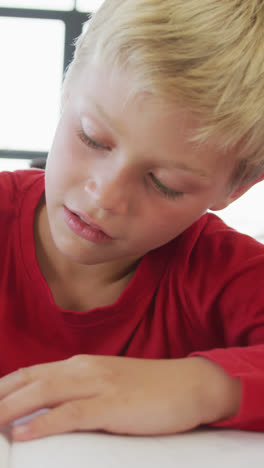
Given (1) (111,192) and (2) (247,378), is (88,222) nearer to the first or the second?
(1) (111,192)

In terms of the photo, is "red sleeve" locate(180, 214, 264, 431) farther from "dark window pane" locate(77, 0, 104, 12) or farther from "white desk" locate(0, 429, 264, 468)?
"dark window pane" locate(77, 0, 104, 12)

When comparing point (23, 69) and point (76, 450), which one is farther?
point (23, 69)

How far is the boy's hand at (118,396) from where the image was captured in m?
0.46

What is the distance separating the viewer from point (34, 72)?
132 inches

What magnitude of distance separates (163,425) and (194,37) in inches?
14.8

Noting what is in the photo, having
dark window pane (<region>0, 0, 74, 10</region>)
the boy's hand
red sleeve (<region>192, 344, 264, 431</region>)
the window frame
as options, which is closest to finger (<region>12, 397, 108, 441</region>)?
the boy's hand

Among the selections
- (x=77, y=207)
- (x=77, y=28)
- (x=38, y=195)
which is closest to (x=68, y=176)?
(x=77, y=207)

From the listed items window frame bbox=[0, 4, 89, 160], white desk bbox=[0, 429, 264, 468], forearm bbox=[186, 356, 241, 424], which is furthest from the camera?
window frame bbox=[0, 4, 89, 160]

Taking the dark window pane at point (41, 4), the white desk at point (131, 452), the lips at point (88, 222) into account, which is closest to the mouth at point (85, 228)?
the lips at point (88, 222)

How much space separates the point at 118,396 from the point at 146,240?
21cm

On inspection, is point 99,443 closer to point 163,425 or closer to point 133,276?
point 163,425

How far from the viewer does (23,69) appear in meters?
3.35

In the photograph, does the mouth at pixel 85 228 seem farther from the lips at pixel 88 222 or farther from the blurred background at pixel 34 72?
the blurred background at pixel 34 72

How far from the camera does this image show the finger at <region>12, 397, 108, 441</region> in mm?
443
